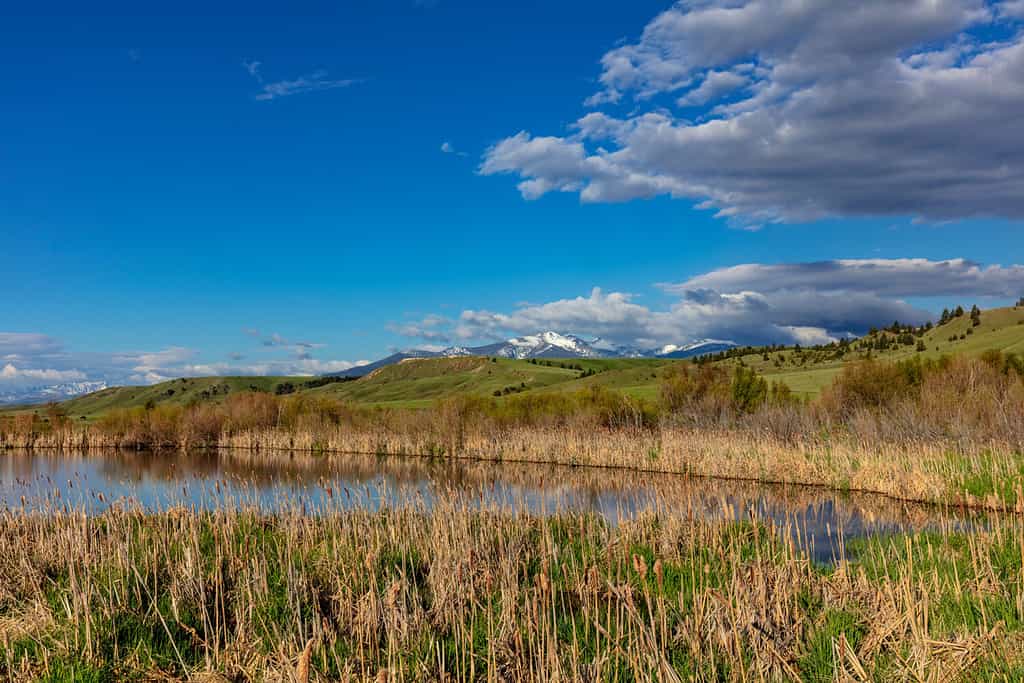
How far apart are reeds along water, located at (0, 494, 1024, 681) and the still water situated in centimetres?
135

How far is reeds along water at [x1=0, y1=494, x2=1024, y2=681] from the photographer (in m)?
6.21

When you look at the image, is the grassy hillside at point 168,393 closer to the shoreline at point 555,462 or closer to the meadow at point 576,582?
the shoreline at point 555,462

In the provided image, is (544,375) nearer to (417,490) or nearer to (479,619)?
(417,490)

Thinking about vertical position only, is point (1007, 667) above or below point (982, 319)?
below

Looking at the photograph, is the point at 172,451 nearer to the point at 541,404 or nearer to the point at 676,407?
the point at 541,404

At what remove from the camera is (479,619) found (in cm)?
829

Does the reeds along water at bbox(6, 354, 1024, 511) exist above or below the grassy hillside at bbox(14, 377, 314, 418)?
below

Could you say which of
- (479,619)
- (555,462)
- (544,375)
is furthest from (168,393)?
(479,619)

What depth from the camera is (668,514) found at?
13227 mm

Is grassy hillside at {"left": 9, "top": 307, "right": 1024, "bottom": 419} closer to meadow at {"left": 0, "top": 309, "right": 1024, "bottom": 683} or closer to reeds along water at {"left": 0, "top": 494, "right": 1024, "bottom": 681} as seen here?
meadow at {"left": 0, "top": 309, "right": 1024, "bottom": 683}

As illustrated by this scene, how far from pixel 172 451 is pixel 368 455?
16.2 metres

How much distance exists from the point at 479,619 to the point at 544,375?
5421 inches

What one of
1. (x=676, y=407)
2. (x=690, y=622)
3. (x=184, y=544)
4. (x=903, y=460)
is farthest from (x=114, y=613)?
(x=676, y=407)

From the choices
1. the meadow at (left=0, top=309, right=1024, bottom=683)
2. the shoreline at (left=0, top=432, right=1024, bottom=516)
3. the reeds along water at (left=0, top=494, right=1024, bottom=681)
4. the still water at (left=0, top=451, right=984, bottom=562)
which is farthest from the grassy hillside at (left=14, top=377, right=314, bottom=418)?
the reeds along water at (left=0, top=494, right=1024, bottom=681)
